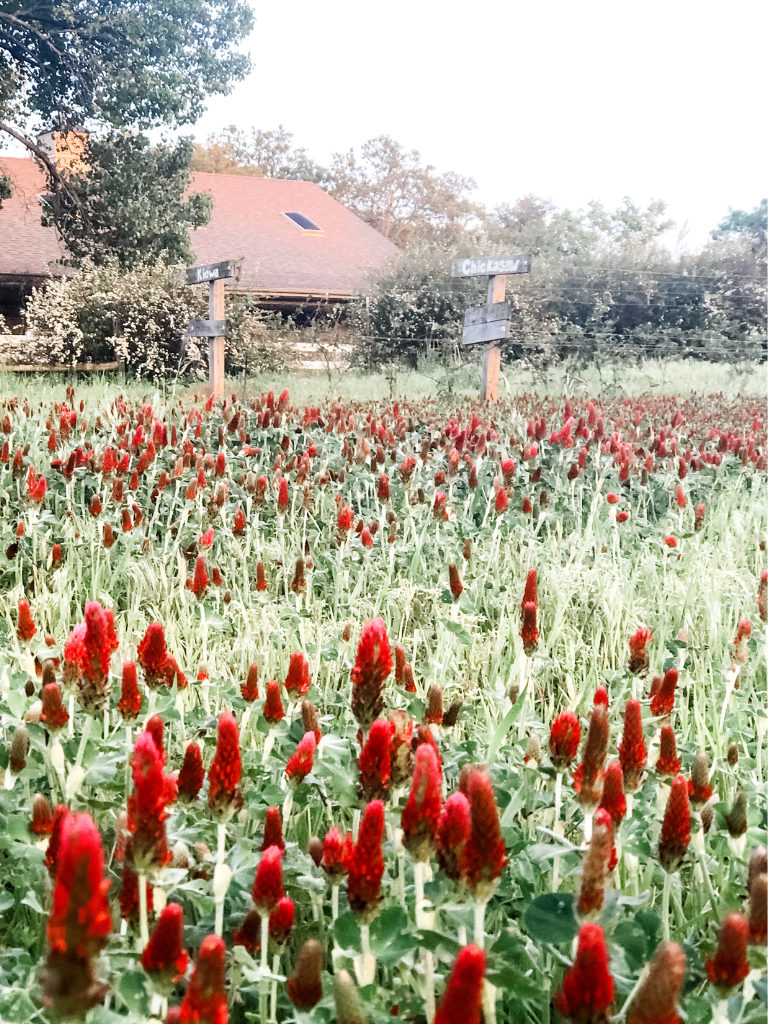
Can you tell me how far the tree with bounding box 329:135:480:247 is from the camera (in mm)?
44406

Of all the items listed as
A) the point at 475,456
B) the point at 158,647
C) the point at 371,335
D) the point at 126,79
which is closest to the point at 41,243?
the point at 126,79

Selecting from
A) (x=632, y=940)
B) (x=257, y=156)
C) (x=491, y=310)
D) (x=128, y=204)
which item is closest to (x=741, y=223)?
(x=257, y=156)

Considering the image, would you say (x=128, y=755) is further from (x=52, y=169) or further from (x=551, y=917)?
(x=52, y=169)

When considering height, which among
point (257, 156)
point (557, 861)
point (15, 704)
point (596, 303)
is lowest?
point (557, 861)

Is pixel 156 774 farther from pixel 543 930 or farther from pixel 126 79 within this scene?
pixel 126 79

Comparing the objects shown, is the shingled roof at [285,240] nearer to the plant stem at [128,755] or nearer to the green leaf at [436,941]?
the plant stem at [128,755]

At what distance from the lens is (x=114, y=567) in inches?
155

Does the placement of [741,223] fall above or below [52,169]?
above

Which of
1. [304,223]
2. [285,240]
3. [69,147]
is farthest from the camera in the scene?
[304,223]

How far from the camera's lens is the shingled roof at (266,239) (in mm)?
24688

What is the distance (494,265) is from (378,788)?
26.3 feet

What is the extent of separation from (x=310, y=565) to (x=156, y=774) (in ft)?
8.28

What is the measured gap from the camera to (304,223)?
30.7m

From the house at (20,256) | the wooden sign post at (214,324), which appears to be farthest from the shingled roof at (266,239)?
the wooden sign post at (214,324)
